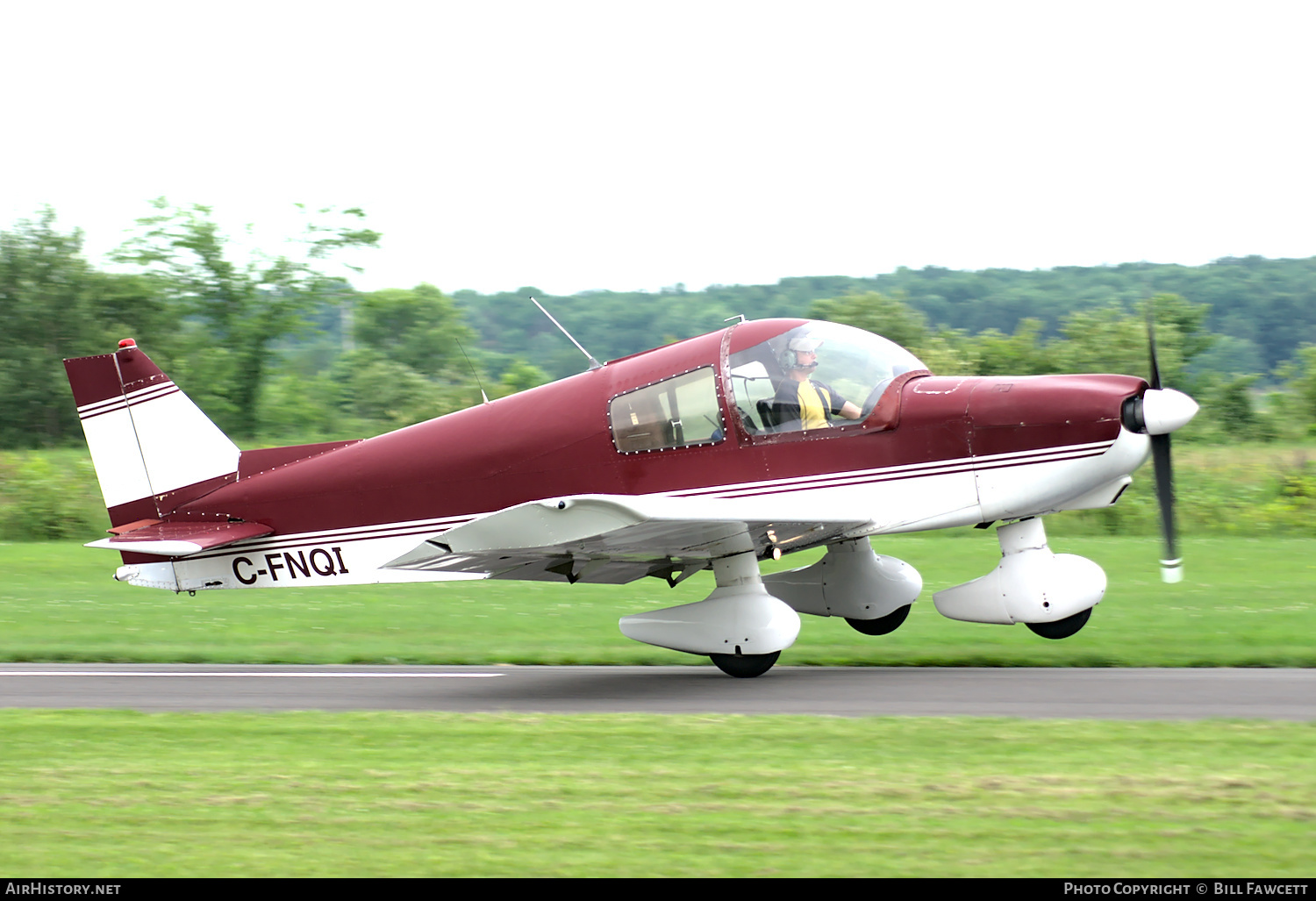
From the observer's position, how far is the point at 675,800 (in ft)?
18.5

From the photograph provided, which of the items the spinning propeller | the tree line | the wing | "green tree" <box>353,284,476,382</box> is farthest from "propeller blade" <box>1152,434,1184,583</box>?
"green tree" <box>353,284,476,382</box>

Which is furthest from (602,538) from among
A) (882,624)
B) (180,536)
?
(180,536)

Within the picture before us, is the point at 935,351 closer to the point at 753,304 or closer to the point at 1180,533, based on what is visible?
the point at 1180,533

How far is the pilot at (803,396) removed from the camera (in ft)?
29.7

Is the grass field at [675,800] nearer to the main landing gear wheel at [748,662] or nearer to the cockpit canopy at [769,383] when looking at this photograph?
the main landing gear wheel at [748,662]

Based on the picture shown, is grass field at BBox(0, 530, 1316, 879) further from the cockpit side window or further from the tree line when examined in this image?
the tree line

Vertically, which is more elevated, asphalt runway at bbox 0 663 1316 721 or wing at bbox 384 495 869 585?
wing at bbox 384 495 869 585

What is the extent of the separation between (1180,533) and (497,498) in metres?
12.9

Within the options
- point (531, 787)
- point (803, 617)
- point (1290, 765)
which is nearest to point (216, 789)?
point (531, 787)

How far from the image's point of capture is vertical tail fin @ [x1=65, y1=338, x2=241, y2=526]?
36.2ft

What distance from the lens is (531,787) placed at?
5961 millimetres

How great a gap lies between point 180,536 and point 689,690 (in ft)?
15.4

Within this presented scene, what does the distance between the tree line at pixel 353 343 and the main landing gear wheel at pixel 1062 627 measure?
18760 millimetres

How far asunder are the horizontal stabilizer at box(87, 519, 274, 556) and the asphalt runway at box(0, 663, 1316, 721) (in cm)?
109
